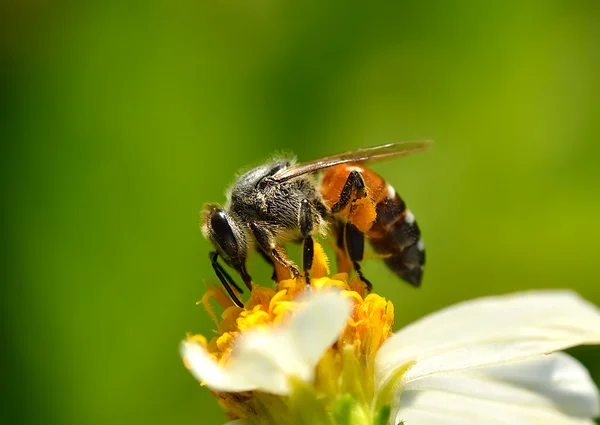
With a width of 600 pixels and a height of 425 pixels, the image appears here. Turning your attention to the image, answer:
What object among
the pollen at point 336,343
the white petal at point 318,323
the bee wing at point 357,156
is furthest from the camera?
the bee wing at point 357,156

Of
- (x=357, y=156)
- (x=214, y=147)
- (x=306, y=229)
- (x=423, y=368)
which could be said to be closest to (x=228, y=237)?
(x=306, y=229)

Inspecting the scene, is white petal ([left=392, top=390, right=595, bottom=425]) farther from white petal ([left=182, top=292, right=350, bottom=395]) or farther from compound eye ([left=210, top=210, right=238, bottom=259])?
compound eye ([left=210, top=210, right=238, bottom=259])

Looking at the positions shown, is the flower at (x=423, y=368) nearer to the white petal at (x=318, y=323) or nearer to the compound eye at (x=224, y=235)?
the white petal at (x=318, y=323)

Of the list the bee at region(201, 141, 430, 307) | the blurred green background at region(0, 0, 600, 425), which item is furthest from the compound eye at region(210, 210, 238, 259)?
the blurred green background at region(0, 0, 600, 425)

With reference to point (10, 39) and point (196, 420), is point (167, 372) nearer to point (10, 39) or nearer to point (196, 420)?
point (196, 420)

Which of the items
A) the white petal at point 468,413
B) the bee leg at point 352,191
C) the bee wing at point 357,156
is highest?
the bee wing at point 357,156

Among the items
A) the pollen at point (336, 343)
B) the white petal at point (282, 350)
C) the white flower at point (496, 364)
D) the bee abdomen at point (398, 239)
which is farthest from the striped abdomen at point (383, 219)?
the white petal at point (282, 350)

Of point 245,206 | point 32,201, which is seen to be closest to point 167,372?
point 32,201
